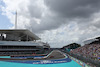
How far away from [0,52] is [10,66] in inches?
1433

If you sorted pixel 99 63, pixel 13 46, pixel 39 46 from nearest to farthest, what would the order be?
pixel 99 63 → pixel 13 46 → pixel 39 46

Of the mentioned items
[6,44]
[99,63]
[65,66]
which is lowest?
[65,66]

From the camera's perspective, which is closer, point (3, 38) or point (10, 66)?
point (10, 66)

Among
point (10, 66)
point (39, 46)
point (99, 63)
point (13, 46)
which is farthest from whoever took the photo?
point (39, 46)

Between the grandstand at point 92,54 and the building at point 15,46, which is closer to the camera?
the grandstand at point 92,54

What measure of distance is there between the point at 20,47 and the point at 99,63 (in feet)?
164

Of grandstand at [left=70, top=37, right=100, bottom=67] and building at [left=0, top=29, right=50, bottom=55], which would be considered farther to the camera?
building at [left=0, top=29, right=50, bottom=55]

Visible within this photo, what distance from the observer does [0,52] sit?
5378 centimetres

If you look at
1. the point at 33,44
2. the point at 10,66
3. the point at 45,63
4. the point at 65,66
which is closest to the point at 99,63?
the point at 65,66

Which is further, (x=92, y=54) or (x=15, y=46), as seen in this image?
(x=15, y=46)

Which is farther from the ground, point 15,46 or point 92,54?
point 15,46

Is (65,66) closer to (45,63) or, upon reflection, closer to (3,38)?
(45,63)

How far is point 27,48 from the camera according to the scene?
60094 millimetres

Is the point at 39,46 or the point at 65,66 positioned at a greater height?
the point at 39,46
